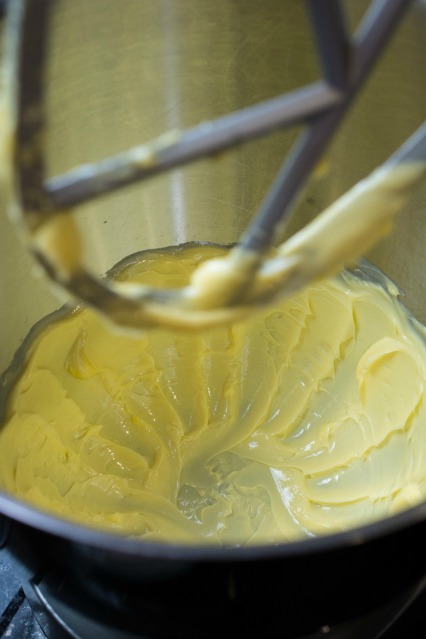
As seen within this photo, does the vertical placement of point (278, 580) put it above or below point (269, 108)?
below

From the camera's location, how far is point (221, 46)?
89 centimetres

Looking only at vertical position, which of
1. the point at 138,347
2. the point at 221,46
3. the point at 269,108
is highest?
the point at 269,108

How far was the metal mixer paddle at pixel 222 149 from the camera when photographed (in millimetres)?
392

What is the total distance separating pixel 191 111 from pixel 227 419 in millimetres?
409

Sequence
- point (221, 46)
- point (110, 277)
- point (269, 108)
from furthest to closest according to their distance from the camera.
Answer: point (110, 277)
point (221, 46)
point (269, 108)

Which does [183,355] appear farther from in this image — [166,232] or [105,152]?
[105,152]

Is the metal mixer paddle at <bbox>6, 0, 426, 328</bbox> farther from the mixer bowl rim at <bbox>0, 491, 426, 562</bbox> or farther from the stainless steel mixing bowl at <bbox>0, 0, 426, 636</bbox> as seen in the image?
the stainless steel mixing bowl at <bbox>0, 0, 426, 636</bbox>

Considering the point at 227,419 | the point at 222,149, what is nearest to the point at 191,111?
the point at 227,419

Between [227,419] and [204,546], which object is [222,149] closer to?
[204,546]

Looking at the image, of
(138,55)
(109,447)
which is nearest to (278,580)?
(109,447)

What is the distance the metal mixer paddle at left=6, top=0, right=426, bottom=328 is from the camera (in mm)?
392

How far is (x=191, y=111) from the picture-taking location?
95 centimetres

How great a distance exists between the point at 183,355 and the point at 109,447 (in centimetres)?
16

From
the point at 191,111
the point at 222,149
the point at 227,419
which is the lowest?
the point at 227,419
